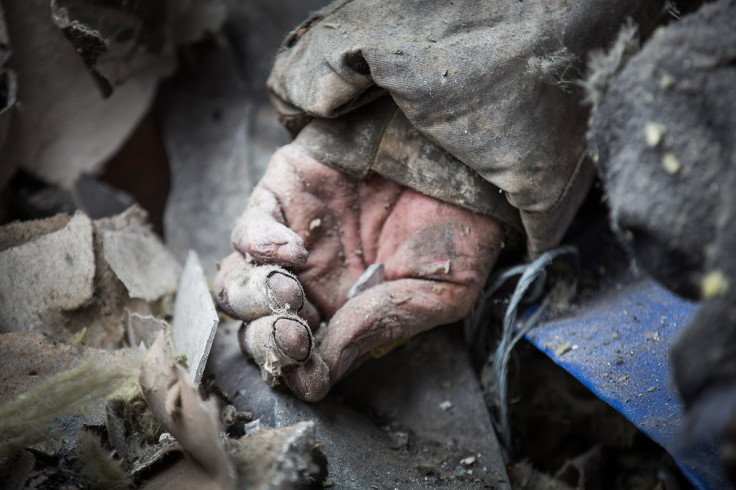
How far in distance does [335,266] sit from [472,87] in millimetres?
458

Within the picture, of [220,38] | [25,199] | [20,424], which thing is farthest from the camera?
[220,38]

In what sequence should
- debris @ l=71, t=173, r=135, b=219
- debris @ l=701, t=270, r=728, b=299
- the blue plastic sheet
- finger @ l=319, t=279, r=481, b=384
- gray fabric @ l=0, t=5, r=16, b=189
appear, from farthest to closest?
1. debris @ l=71, t=173, r=135, b=219
2. gray fabric @ l=0, t=5, r=16, b=189
3. finger @ l=319, t=279, r=481, b=384
4. the blue plastic sheet
5. debris @ l=701, t=270, r=728, b=299

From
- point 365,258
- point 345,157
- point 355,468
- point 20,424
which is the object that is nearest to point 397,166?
point 345,157

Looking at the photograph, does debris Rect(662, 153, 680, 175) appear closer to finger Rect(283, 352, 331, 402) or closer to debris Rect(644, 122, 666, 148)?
debris Rect(644, 122, 666, 148)

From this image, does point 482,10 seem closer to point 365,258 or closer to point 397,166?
→ point 397,166

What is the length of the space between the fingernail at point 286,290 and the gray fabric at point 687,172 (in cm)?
54

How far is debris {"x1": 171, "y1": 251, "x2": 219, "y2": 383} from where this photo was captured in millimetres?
1030

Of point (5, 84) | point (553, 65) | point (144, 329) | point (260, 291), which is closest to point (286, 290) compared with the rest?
point (260, 291)

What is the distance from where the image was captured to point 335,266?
3.96ft

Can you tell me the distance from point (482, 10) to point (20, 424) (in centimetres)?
103

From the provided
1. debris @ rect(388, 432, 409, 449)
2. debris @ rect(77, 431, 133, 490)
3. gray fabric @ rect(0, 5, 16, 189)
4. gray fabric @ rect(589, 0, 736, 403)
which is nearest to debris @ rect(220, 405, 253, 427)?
debris @ rect(77, 431, 133, 490)

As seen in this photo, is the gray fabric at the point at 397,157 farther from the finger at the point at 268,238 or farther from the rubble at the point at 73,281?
the rubble at the point at 73,281

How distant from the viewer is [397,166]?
1163 mm

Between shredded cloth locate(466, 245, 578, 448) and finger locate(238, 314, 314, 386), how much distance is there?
1.55 feet
